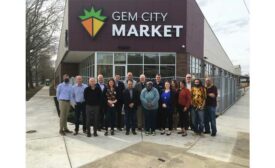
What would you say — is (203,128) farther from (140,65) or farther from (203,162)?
(140,65)

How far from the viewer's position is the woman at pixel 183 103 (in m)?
8.01

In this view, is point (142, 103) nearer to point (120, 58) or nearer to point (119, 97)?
point (119, 97)

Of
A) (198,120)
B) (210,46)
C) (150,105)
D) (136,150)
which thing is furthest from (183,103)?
(210,46)

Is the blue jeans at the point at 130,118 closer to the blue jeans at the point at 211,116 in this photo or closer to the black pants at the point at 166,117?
the black pants at the point at 166,117

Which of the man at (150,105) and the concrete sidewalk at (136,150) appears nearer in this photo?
the concrete sidewalk at (136,150)

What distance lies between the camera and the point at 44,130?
8.90m

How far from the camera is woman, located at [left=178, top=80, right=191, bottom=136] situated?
8008 mm

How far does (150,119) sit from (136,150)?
1867 mm

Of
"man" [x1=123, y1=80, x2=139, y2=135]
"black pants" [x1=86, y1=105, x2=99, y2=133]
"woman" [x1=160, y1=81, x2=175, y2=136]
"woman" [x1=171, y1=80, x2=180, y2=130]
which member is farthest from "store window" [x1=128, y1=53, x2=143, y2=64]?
"black pants" [x1=86, y1=105, x2=99, y2=133]

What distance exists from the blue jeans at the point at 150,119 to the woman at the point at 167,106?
0.31 metres

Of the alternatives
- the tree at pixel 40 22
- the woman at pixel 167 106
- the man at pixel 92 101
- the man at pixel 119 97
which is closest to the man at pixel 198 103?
the woman at pixel 167 106
